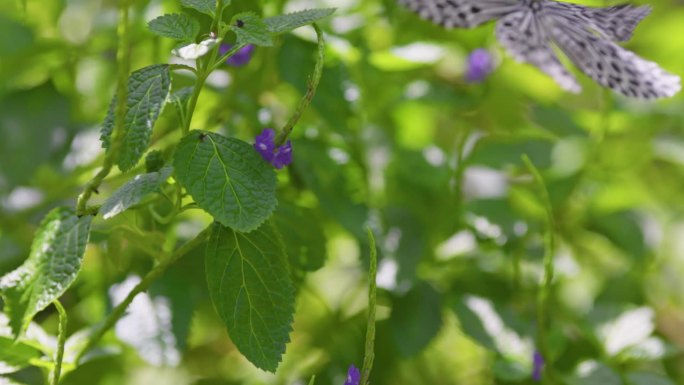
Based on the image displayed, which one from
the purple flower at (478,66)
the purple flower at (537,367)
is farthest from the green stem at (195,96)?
the purple flower at (478,66)

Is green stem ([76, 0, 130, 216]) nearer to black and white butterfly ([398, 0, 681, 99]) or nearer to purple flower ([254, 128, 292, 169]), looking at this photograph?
purple flower ([254, 128, 292, 169])

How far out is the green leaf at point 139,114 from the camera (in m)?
0.75

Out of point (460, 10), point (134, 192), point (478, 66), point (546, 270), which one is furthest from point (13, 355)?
point (478, 66)

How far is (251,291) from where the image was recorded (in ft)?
2.60

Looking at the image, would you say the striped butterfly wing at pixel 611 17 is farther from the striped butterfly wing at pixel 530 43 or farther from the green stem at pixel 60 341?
the green stem at pixel 60 341

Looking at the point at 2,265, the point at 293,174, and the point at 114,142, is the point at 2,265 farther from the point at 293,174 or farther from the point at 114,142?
the point at 114,142

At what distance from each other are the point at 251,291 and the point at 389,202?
623mm

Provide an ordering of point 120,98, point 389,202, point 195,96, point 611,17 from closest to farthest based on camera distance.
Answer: point 120,98, point 195,96, point 611,17, point 389,202

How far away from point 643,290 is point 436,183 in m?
0.46

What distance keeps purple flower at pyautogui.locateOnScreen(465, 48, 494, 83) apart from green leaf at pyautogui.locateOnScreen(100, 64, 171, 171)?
2.41 ft

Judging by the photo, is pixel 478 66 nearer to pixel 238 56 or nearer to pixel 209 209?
pixel 238 56

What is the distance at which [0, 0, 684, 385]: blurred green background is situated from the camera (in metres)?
1.16

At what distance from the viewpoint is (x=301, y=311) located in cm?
141

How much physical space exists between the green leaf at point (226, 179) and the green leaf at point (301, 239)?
230 millimetres
